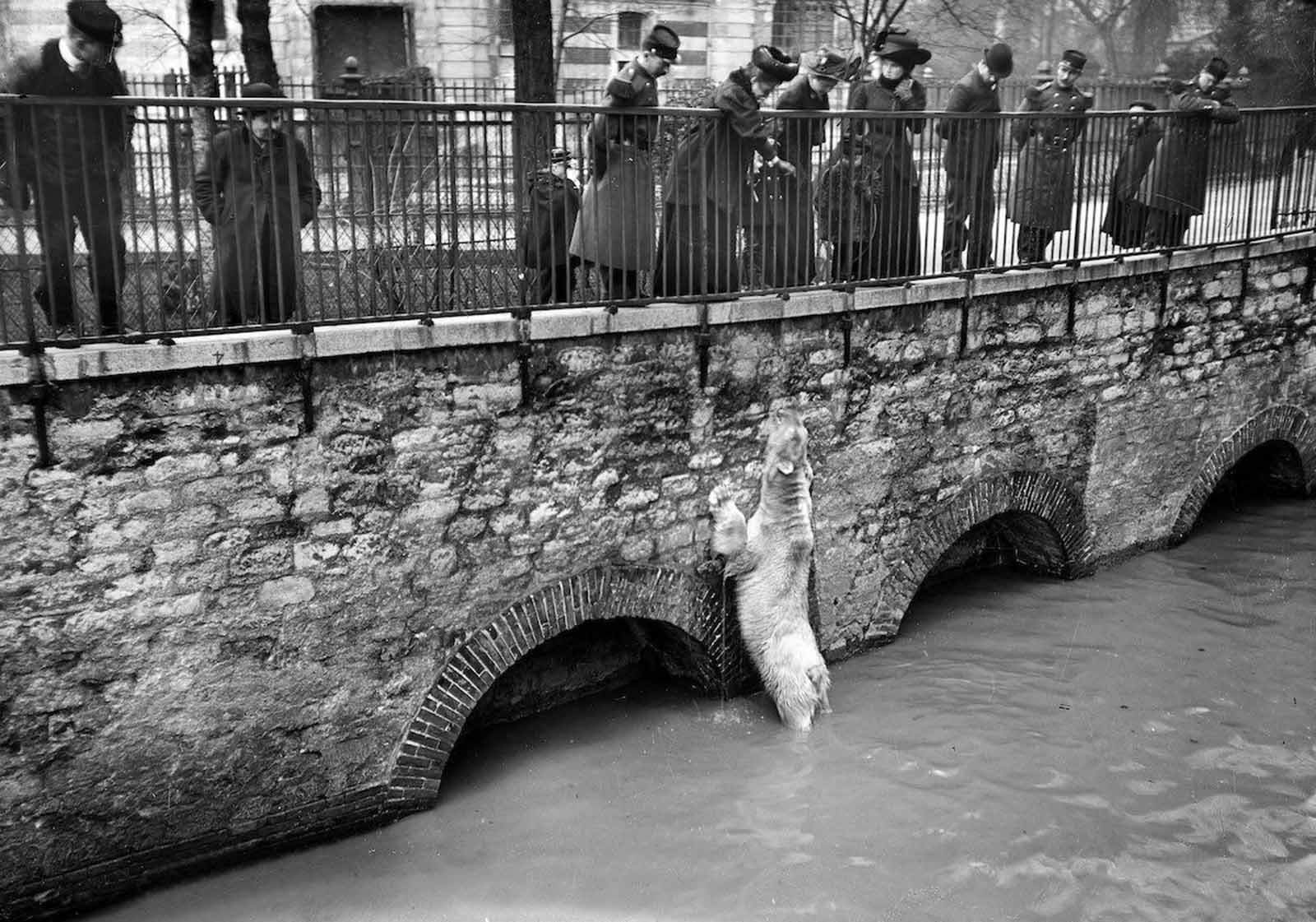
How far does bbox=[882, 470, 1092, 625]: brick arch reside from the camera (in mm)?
9273

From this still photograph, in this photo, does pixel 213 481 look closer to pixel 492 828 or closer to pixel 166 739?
pixel 166 739

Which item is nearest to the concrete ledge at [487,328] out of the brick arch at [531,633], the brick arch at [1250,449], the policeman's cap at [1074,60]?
the brick arch at [531,633]

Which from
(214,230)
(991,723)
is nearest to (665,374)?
(214,230)

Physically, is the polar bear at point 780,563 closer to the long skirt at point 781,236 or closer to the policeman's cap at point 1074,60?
the long skirt at point 781,236

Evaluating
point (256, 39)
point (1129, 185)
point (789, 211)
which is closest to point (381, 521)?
point (789, 211)

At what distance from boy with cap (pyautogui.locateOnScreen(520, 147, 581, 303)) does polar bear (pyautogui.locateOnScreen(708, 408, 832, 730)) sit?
5.68 ft

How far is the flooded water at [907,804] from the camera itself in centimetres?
652

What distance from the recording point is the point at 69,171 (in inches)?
234

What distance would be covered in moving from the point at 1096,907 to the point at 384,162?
18.6ft

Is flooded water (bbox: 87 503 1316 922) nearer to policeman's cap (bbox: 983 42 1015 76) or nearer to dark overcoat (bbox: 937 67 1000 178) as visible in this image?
dark overcoat (bbox: 937 67 1000 178)

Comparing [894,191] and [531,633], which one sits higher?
[894,191]

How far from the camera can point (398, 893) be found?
6445 millimetres

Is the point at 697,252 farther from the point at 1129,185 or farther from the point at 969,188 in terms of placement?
the point at 1129,185

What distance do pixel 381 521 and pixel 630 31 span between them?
1820cm
